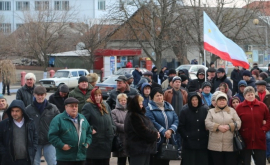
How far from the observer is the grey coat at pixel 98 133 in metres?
8.23

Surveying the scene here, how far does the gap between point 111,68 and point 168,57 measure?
544 inches

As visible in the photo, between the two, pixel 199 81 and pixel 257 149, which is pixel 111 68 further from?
pixel 257 149

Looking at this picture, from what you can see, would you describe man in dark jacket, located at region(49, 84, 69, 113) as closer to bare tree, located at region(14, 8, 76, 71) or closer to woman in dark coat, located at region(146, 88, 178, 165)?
woman in dark coat, located at region(146, 88, 178, 165)

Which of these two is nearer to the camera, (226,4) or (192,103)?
(192,103)

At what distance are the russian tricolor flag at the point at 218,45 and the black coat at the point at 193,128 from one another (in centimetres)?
393

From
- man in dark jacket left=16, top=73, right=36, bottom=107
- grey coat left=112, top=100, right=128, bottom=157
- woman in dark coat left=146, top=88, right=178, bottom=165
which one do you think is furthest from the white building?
woman in dark coat left=146, top=88, right=178, bottom=165

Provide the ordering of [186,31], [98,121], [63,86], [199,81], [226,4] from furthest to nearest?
[226,4] → [186,31] → [199,81] → [63,86] → [98,121]

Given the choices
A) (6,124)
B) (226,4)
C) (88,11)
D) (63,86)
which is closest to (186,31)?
(226,4)

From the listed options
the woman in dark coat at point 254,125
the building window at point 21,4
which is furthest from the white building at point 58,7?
the woman in dark coat at point 254,125

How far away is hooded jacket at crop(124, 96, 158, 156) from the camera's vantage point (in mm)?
7559

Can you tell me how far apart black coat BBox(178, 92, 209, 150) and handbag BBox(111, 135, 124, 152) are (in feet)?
3.72

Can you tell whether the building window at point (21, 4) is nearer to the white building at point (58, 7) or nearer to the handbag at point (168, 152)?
the white building at point (58, 7)

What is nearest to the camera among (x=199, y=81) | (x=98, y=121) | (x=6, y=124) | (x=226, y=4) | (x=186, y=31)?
(x=6, y=124)

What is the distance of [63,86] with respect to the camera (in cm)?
984
